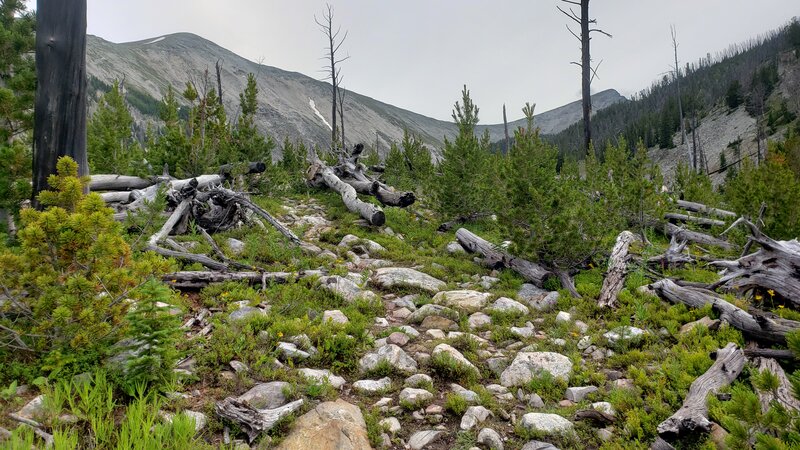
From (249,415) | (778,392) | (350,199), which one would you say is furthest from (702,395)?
(350,199)

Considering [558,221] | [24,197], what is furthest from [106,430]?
[558,221]

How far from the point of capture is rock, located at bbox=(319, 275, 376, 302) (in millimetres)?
6289

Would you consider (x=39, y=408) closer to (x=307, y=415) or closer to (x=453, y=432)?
(x=307, y=415)

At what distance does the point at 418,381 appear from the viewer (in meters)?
4.19

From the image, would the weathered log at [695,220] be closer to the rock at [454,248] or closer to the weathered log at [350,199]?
the rock at [454,248]

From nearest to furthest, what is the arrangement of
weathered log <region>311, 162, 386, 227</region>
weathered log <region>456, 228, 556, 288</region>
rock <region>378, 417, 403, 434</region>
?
rock <region>378, 417, 403, 434</region>, weathered log <region>456, 228, 556, 288</region>, weathered log <region>311, 162, 386, 227</region>

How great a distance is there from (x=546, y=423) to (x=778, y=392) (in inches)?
71.4

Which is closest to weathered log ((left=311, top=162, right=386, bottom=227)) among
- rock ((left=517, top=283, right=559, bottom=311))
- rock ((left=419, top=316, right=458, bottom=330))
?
rock ((left=517, top=283, right=559, bottom=311))

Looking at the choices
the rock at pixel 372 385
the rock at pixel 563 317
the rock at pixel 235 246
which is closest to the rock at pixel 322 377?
the rock at pixel 372 385

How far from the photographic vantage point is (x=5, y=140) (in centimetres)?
580

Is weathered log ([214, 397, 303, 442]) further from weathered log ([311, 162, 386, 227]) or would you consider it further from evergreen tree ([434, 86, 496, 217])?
evergreen tree ([434, 86, 496, 217])

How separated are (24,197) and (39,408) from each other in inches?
132

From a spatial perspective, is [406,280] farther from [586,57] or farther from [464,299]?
[586,57]

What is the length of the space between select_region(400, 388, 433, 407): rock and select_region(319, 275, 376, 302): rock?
240cm
